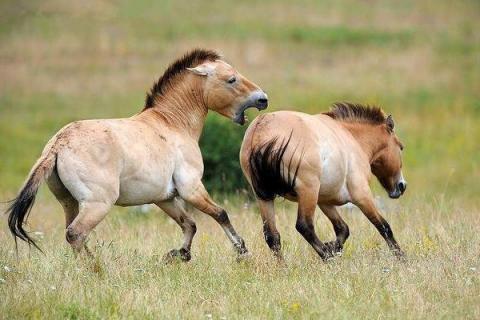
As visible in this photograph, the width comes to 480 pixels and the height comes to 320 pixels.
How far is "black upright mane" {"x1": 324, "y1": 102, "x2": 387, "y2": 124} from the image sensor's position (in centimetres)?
985

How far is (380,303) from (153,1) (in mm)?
32191

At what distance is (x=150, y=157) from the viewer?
339 inches

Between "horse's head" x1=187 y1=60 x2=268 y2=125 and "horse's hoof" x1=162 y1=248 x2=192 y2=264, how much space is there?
141 centimetres

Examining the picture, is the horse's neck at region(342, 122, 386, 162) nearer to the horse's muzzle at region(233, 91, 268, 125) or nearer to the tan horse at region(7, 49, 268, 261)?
the horse's muzzle at region(233, 91, 268, 125)

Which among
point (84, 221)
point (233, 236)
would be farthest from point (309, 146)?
point (84, 221)

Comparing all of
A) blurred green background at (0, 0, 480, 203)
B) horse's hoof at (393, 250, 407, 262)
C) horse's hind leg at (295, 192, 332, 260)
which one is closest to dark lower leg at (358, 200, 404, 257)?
horse's hoof at (393, 250, 407, 262)

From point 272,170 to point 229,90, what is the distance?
1201 millimetres

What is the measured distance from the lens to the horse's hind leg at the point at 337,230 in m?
9.34

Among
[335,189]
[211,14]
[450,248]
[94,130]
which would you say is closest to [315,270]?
[335,189]

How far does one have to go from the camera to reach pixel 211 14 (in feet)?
121

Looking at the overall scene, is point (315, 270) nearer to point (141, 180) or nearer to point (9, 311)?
point (141, 180)

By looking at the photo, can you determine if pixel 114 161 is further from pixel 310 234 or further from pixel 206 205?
pixel 310 234

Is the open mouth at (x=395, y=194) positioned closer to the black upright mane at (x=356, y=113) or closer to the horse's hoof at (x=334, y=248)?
the black upright mane at (x=356, y=113)

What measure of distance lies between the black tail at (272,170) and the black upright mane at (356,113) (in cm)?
132
